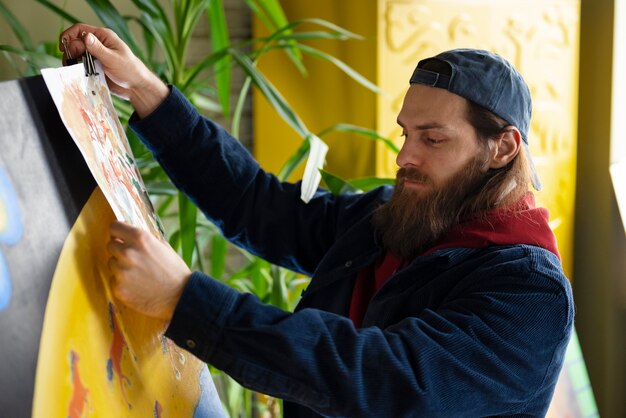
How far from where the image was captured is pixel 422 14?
227cm

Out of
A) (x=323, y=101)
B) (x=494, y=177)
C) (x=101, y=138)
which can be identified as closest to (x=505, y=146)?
(x=494, y=177)

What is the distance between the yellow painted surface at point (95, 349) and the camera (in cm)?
71

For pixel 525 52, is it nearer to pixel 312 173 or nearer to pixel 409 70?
pixel 409 70

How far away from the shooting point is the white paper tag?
1384 mm

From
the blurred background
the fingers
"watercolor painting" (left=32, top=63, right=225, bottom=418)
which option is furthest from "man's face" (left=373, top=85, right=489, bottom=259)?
the blurred background

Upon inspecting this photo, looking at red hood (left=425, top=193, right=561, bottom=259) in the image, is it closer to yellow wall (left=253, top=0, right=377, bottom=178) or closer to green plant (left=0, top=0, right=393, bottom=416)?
green plant (left=0, top=0, right=393, bottom=416)

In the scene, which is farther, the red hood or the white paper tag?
the white paper tag

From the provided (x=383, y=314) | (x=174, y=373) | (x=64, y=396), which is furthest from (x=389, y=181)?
(x=64, y=396)

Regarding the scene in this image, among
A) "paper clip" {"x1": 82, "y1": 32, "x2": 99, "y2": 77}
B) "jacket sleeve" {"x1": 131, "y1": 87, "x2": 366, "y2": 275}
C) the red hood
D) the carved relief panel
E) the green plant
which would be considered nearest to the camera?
"paper clip" {"x1": 82, "y1": 32, "x2": 99, "y2": 77}

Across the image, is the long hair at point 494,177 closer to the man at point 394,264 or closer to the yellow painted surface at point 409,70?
the man at point 394,264

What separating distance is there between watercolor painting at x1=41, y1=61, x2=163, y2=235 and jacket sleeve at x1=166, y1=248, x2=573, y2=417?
5.7 inches

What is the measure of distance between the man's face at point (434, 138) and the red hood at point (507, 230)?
9 cm

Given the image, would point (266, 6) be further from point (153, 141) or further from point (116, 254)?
point (116, 254)

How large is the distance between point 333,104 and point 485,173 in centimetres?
122
